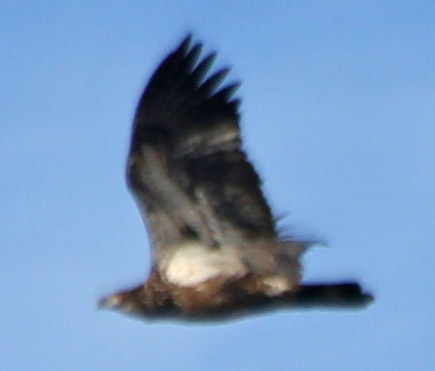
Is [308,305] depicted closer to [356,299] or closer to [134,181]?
[356,299]

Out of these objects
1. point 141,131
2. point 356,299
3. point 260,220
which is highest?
point 141,131

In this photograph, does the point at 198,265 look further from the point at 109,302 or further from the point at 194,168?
the point at 109,302

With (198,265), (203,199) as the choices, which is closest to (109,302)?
(198,265)

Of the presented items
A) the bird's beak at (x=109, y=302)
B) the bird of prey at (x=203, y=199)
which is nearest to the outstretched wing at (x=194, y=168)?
the bird of prey at (x=203, y=199)

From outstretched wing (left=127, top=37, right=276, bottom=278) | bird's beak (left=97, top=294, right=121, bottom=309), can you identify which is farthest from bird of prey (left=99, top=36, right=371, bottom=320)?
bird's beak (left=97, top=294, right=121, bottom=309)

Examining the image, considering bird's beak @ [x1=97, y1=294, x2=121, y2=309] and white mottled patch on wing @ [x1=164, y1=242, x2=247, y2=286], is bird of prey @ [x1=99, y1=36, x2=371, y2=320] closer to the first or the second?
white mottled patch on wing @ [x1=164, y1=242, x2=247, y2=286]

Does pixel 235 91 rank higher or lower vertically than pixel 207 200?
higher

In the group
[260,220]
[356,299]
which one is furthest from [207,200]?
[356,299]
